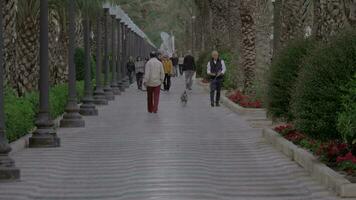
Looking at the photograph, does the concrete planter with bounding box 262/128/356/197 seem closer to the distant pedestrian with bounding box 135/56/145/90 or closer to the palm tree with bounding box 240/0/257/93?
the palm tree with bounding box 240/0/257/93

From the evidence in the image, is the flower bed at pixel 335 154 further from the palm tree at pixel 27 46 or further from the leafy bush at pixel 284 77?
the palm tree at pixel 27 46

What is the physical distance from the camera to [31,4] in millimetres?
25438

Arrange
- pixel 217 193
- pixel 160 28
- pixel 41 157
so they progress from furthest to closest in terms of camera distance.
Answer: pixel 160 28
pixel 41 157
pixel 217 193

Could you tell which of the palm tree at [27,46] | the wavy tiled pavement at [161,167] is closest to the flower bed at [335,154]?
the wavy tiled pavement at [161,167]

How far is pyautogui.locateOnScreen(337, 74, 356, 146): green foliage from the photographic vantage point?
10.7m

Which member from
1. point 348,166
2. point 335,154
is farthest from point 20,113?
point 348,166

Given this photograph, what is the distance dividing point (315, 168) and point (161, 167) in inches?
90.8

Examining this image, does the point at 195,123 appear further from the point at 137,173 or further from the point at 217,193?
the point at 217,193

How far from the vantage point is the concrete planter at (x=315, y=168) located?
9.97 meters

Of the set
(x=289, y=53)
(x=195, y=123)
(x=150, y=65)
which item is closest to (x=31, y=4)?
(x=150, y=65)

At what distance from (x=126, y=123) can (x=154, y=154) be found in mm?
7959

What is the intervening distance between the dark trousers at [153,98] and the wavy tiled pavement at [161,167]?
4337 millimetres

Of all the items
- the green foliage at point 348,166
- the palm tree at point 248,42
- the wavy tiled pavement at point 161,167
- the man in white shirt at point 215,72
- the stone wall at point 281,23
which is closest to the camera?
the wavy tiled pavement at point 161,167

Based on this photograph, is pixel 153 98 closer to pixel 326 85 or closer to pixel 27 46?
pixel 27 46
